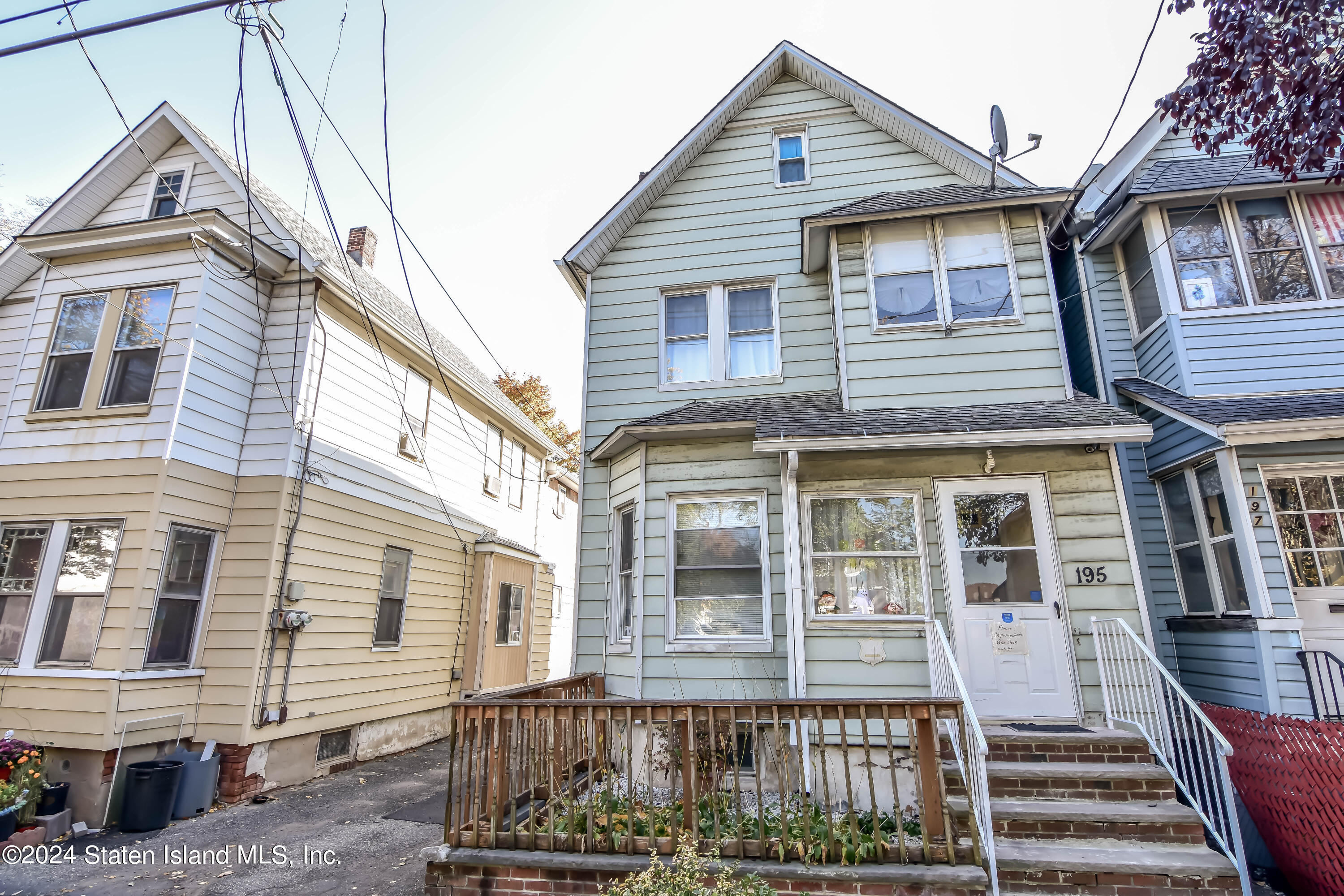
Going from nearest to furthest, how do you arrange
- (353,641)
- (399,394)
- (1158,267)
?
(1158,267) → (353,641) → (399,394)

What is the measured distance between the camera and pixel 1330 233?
754 centimetres

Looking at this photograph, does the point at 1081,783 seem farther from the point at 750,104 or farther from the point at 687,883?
the point at 750,104

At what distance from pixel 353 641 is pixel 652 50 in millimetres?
8454

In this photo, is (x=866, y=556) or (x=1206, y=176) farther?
(x=1206, y=176)

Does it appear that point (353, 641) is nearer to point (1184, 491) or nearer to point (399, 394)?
point (399, 394)

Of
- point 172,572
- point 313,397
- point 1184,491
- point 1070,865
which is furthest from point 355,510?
point 1184,491

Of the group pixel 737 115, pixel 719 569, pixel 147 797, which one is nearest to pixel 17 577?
pixel 147 797

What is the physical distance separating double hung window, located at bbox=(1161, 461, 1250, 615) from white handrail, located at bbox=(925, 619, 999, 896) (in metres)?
3.05

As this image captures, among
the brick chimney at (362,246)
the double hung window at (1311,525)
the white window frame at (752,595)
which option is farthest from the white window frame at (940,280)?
the brick chimney at (362,246)

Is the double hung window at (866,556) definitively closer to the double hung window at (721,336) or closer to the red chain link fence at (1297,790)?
the double hung window at (721,336)

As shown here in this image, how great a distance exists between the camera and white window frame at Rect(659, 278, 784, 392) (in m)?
8.55

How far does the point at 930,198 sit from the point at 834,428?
11.0 feet

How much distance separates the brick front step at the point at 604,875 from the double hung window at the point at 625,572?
327 centimetres

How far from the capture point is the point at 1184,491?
7.47m
